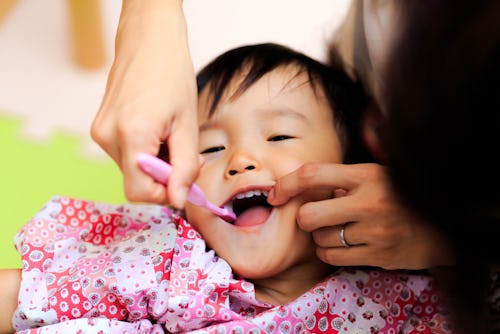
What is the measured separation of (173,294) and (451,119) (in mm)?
450

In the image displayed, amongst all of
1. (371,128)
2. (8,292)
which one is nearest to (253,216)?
(371,128)

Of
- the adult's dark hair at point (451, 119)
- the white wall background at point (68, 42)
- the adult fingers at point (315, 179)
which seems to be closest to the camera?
the adult's dark hair at point (451, 119)

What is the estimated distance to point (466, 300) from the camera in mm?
647

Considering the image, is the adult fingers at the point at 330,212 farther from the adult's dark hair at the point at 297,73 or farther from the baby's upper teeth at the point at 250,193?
the adult's dark hair at the point at 297,73

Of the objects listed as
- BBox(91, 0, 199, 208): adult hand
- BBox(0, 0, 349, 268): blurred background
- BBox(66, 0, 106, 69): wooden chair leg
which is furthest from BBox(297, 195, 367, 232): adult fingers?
BBox(66, 0, 106, 69): wooden chair leg

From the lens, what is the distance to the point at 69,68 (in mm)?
1535

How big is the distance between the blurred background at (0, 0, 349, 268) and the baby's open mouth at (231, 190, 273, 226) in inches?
16.2

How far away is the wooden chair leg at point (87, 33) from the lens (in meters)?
1.50

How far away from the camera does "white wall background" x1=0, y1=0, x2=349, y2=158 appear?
143 centimetres

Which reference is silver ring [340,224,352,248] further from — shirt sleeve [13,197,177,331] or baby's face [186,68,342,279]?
shirt sleeve [13,197,177,331]

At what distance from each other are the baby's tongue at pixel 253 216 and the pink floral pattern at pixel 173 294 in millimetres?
60

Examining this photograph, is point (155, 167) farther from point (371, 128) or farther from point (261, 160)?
point (371, 128)

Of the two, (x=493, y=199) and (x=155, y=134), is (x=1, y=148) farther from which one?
(x=493, y=199)

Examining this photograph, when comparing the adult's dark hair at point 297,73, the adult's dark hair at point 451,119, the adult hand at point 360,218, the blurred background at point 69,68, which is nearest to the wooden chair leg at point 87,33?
the blurred background at point 69,68
